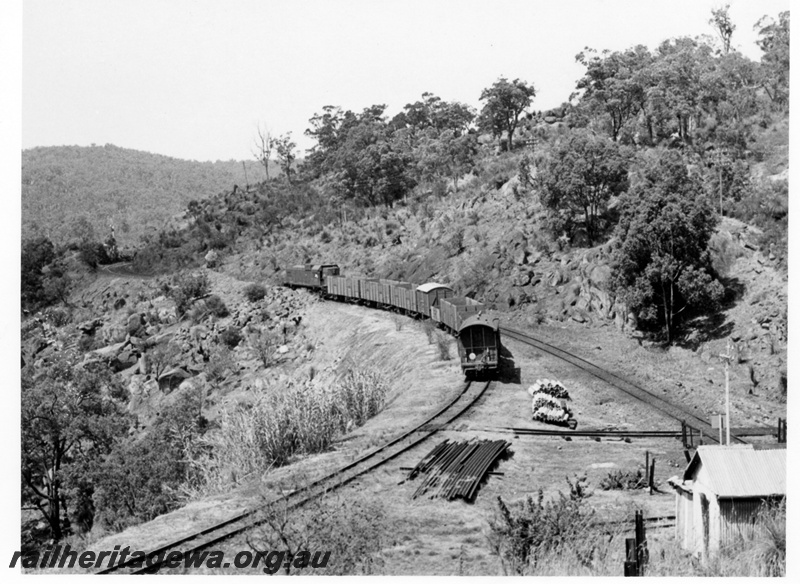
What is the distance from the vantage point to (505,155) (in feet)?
257

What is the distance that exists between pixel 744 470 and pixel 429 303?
2925 centimetres

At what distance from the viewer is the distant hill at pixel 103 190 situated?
449ft

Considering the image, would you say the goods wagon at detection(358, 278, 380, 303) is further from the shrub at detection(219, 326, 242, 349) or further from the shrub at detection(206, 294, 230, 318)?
the shrub at detection(206, 294, 230, 318)

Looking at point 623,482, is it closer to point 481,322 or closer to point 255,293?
point 481,322

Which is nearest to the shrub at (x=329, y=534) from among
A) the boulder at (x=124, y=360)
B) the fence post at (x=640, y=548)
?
the fence post at (x=640, y=548)

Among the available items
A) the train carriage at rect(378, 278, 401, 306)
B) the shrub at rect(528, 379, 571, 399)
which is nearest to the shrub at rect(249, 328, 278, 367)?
the train carriage at rect(378, 278, 401, 306)

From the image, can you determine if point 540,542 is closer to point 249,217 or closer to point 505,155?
point 505,155

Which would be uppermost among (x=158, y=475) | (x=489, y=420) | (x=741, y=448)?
(x=741, y=448)

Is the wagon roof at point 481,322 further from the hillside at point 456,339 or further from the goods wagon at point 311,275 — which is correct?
the goods wagon at point 311,275

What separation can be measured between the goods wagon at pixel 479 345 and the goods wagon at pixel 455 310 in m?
4.72

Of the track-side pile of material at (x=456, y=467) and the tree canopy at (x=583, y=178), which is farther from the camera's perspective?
the tree canopy at (x=583, y=178)

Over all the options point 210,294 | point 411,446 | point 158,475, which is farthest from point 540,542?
point 210,294

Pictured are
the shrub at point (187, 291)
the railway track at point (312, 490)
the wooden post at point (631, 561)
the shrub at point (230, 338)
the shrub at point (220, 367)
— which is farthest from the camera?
the shrub at point (187, 291)

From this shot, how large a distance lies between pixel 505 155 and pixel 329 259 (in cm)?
2105
